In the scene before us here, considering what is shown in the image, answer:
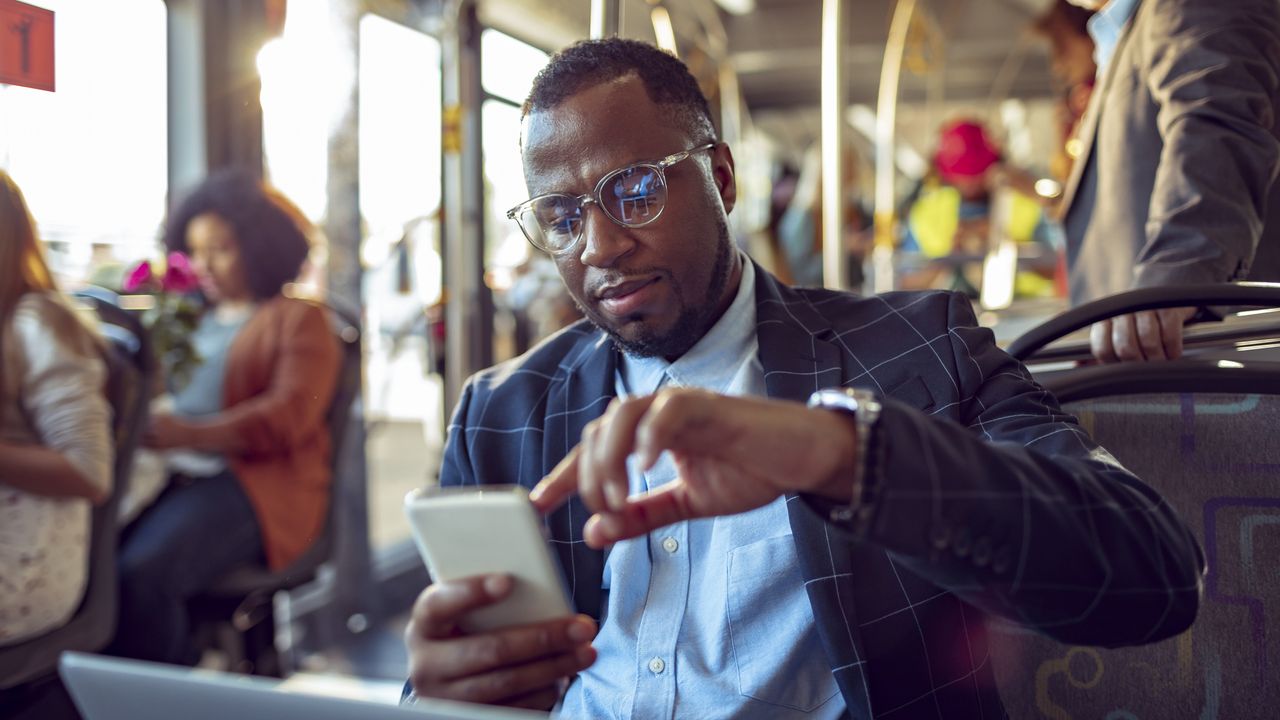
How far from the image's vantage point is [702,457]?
790 mm

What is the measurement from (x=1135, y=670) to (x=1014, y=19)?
8143 millimetres

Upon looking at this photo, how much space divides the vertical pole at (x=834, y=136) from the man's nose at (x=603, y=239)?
2.75 meters

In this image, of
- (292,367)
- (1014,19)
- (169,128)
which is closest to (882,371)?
(292,367)

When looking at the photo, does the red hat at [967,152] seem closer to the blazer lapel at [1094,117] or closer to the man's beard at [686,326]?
the blazer lapel at [1094,117]

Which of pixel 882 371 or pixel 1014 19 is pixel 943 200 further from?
pixel 882 371

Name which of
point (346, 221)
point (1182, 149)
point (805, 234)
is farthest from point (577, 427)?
point (805, 234)

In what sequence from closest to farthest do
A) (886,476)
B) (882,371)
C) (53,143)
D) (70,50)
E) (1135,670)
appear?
(886,476), (1135,670), (882,371), (70,50), (53,143)

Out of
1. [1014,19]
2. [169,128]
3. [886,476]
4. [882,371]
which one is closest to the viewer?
[886,476]

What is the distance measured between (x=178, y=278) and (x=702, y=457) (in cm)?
259

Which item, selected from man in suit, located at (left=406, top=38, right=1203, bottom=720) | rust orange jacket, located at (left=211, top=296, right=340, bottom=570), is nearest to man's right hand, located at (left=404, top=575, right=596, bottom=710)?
man in suit, located at (left=406, top=38, right=1203, bottom=720)

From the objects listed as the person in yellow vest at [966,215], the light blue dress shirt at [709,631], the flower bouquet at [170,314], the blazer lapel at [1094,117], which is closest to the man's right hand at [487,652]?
the light blue dress shirt at [709,631]

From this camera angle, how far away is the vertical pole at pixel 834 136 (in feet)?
12.8

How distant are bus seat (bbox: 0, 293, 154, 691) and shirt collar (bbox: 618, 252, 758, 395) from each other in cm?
131

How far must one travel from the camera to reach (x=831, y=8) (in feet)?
12.6
